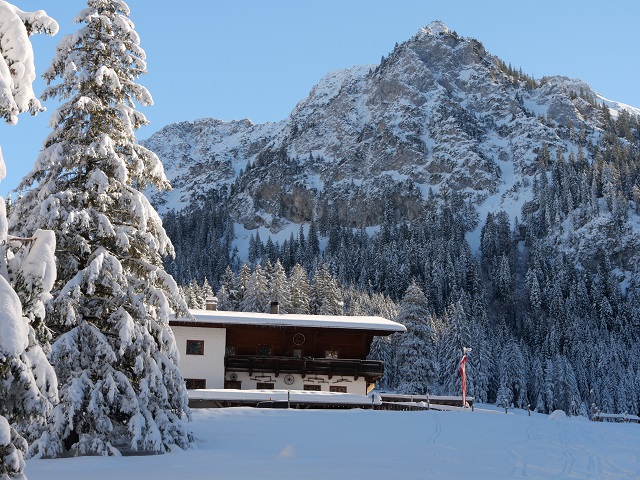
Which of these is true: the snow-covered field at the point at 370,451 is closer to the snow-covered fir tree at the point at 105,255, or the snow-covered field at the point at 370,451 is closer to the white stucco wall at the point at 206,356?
the snow-covered fir tree at the point at 105,255

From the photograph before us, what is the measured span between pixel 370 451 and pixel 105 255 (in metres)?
7.98

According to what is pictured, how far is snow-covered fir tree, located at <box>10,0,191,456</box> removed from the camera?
47.8 feet

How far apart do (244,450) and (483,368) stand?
73.5 m

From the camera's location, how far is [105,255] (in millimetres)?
15273

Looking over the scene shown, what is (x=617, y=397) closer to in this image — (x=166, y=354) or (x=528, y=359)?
(x=528, y=359)

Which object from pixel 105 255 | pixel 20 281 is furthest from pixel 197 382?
pixel 20 281

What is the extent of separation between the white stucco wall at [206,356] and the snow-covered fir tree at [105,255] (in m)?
17.3

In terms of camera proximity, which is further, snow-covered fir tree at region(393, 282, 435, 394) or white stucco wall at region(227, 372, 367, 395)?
snow-covered fir tree at region(393, 282, 435, 394)

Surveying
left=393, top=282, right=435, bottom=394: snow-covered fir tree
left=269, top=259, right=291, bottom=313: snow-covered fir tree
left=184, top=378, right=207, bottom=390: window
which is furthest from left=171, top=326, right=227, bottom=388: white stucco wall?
left=269, top=259, right=291, bottom=313: snow-covered fir tree

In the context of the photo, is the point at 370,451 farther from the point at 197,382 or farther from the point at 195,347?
the point at 195,347

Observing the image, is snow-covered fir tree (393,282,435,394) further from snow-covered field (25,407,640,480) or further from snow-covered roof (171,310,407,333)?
snow-covered field (25,407,640,480)

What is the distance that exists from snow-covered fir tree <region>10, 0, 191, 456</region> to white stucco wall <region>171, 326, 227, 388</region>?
1726cm

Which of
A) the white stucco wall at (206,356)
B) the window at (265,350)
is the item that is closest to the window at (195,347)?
the white stucco wall at (206,356)

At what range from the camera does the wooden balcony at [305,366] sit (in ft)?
117
